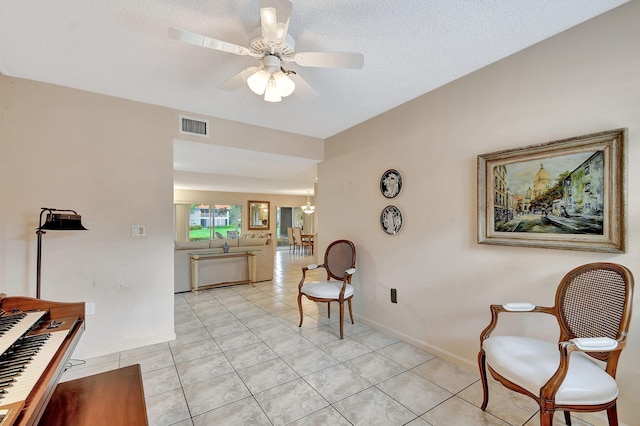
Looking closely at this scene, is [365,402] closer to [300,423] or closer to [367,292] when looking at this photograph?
[300,423]

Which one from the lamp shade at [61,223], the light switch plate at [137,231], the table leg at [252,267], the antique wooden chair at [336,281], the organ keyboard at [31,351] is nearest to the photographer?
the organ keyboard at [31,351]

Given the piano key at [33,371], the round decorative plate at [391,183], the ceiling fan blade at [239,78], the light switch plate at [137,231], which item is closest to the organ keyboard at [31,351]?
the piano key at [33,371]

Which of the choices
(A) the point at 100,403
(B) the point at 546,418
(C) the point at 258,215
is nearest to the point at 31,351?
(A) the point at 100,403

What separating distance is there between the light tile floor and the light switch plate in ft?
3.75

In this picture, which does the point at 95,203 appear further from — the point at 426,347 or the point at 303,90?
the point at 426,347

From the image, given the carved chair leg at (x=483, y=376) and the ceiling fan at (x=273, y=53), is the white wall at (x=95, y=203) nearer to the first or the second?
the ceiling fan at (x=273, y=53)

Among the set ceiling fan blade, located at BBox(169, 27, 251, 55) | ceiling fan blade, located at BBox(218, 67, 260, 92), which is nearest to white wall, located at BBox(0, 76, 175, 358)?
ceiling fan blade, located at BBox(218, 67, 260, 92)

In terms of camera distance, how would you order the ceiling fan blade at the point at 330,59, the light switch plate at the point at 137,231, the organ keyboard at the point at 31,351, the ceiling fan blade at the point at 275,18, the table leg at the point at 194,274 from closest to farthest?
1. the organ keyboard at the point at 31,351
2. the ceiling fan blade at the point at 275,18
3. the ceiling fan blade at the point at 330,59
4. the light switch plate at the point at 137,231
5. the table leg at the point at 194,274

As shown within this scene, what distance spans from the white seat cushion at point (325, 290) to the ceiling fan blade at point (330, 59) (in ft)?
7.56

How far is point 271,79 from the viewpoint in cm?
179

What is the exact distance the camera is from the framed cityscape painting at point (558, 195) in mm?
1627

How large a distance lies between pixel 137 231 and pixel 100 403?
6.02ft

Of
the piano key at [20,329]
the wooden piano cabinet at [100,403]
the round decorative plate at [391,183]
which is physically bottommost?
the wooden piano cabinet at [100,403]

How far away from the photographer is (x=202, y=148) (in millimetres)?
3461
